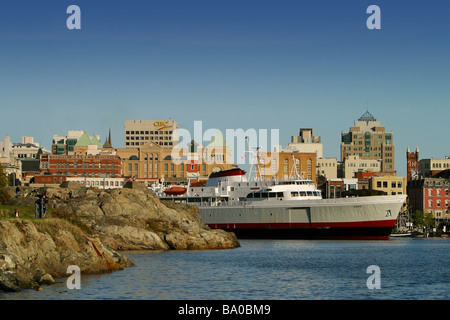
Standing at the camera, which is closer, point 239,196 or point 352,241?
point 352,241

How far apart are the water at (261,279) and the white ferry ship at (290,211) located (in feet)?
108

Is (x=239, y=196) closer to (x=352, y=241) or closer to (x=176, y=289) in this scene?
(x=352, y=241)

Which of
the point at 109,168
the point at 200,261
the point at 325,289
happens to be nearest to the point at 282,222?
the point at 200,261

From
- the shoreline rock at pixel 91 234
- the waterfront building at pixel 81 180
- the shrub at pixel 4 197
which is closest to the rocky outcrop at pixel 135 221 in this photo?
the shoreline rock at pixel 91 234

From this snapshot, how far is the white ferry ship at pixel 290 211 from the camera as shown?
335ft

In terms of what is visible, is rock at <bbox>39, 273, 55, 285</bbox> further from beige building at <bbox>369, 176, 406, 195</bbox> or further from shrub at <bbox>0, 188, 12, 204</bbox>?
beige building at <bbox>369, 176, 406, 195</bbox>

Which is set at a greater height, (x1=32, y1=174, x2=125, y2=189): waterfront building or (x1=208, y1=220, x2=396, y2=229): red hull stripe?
(x1=32, y1=174, x2=125, y2=189): waterfront building

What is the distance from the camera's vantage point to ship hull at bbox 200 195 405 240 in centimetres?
10188

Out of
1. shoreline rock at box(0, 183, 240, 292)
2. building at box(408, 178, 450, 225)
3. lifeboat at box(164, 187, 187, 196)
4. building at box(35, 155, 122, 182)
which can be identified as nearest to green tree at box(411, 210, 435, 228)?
building at box(408, 178, 450, 225)

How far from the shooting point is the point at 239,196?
114 meters

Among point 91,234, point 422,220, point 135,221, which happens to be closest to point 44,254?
point 91,234

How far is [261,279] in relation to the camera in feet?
153

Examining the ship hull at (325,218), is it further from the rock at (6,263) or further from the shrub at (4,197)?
the rock at (6,263)
